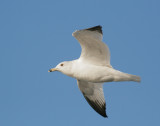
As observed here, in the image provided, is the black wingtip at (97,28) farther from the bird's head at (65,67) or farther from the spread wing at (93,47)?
the bird's head at (65,67)

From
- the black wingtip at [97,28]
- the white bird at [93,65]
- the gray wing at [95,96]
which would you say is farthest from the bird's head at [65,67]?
the gray wing at [95,96]

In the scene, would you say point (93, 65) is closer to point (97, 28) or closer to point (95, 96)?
point (97, 28)

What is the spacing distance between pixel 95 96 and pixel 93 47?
9.51 feet

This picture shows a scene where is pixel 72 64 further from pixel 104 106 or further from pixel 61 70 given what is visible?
pixel 104 106

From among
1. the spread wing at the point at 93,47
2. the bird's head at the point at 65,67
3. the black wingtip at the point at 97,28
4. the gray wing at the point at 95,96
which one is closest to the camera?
the spread wing at the point at 93,47

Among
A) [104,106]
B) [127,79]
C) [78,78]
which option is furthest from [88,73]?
[104,106]

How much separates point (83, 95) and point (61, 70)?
2134 millimetres

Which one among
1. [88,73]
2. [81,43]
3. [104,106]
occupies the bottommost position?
[104,106]

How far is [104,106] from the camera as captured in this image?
1547 cm

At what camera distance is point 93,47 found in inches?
531

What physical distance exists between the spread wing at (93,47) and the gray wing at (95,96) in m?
1.82

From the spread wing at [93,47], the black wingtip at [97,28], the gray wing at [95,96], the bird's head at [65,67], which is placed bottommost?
the gray wing at [95,96]

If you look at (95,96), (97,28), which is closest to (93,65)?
(97,28)

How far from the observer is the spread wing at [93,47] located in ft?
42.9
